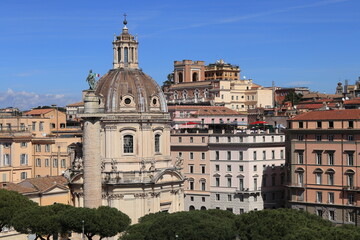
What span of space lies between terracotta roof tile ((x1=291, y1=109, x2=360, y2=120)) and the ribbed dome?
52.0 feet

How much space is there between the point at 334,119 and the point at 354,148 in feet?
13.2

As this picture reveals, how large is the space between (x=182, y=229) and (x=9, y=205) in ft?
55.8

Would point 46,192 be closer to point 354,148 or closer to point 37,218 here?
point 37,218

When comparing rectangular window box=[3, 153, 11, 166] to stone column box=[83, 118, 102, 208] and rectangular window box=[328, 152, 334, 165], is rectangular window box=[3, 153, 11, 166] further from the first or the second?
rectangular window box=[328, 152, 334, 165]

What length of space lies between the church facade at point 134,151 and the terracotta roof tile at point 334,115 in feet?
50.6

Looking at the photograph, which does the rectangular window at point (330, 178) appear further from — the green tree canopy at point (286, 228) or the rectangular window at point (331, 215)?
the green tree canopy at point (286, 228)

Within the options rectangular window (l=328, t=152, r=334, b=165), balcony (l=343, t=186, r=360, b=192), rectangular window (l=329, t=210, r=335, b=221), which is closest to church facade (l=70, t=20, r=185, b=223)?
rectangular window (l=328, t=152, r=334, b=165)

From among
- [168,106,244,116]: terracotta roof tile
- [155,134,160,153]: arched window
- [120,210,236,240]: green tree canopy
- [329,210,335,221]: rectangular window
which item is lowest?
[329,210,335,221]: rectangular window

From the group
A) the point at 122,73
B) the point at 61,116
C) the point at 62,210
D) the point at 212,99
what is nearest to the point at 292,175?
the point at 122,73

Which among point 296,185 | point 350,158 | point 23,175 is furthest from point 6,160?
point 350,158

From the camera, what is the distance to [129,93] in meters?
90.1

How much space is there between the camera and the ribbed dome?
8981 cm

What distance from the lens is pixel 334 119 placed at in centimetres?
8988

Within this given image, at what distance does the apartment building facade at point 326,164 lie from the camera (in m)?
87.8
